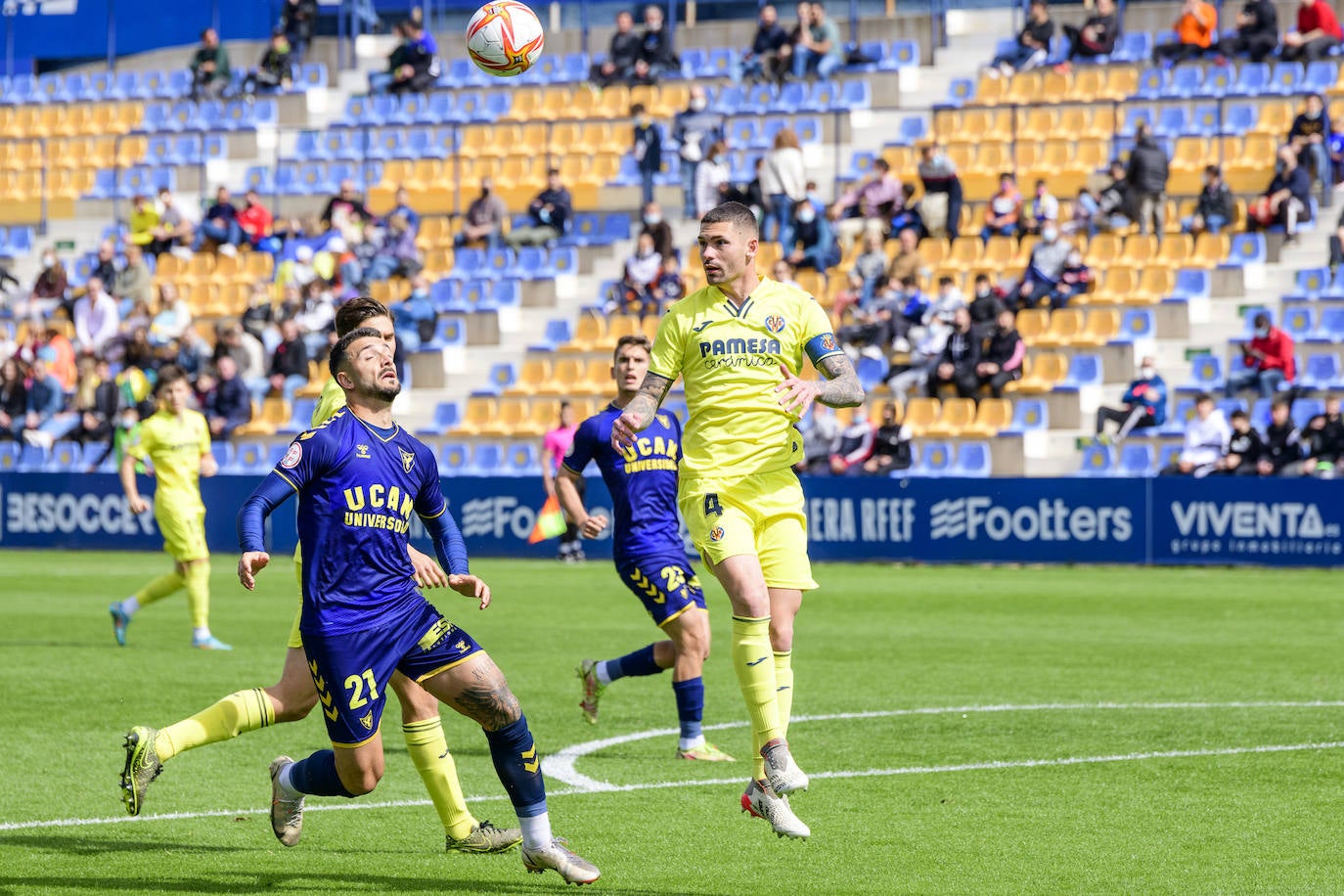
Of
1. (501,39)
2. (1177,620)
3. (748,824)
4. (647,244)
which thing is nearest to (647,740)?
(748,824)

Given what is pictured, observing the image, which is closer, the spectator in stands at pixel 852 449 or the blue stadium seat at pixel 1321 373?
the blue stadium seat at pixel 1321 373

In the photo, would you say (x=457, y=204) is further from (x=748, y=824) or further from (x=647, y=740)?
(x=748, y=824)

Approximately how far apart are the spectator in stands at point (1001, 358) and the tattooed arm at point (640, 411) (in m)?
17.4

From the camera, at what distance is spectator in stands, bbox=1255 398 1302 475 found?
864 inches

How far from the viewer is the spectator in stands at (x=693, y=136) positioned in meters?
29.6

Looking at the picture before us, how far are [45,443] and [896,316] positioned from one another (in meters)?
13.1

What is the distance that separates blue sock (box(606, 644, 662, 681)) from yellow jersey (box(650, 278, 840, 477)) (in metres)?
2.79

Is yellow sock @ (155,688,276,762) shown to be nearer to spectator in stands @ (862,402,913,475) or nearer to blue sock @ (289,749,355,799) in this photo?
blue sock @ (289,749,355,799)

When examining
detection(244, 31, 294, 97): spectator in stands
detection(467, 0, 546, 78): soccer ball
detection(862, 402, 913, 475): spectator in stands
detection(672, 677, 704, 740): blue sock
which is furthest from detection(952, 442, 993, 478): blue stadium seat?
detection(244, 31, 294, 97): spectator in stands

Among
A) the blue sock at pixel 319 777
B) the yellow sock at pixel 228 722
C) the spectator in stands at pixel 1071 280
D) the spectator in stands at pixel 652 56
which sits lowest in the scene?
the blue sock at pixel 319 777

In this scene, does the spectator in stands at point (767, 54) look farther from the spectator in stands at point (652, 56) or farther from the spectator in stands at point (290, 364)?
the spectator in stands at point (290, 364)

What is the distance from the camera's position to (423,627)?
675cm

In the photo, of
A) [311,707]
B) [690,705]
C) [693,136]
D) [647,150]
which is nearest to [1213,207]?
[693,136]

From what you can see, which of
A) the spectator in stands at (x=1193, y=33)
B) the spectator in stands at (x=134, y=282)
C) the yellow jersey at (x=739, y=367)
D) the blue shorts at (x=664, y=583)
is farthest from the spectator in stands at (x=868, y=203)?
the yellow jersey at (x=739, y=367)
